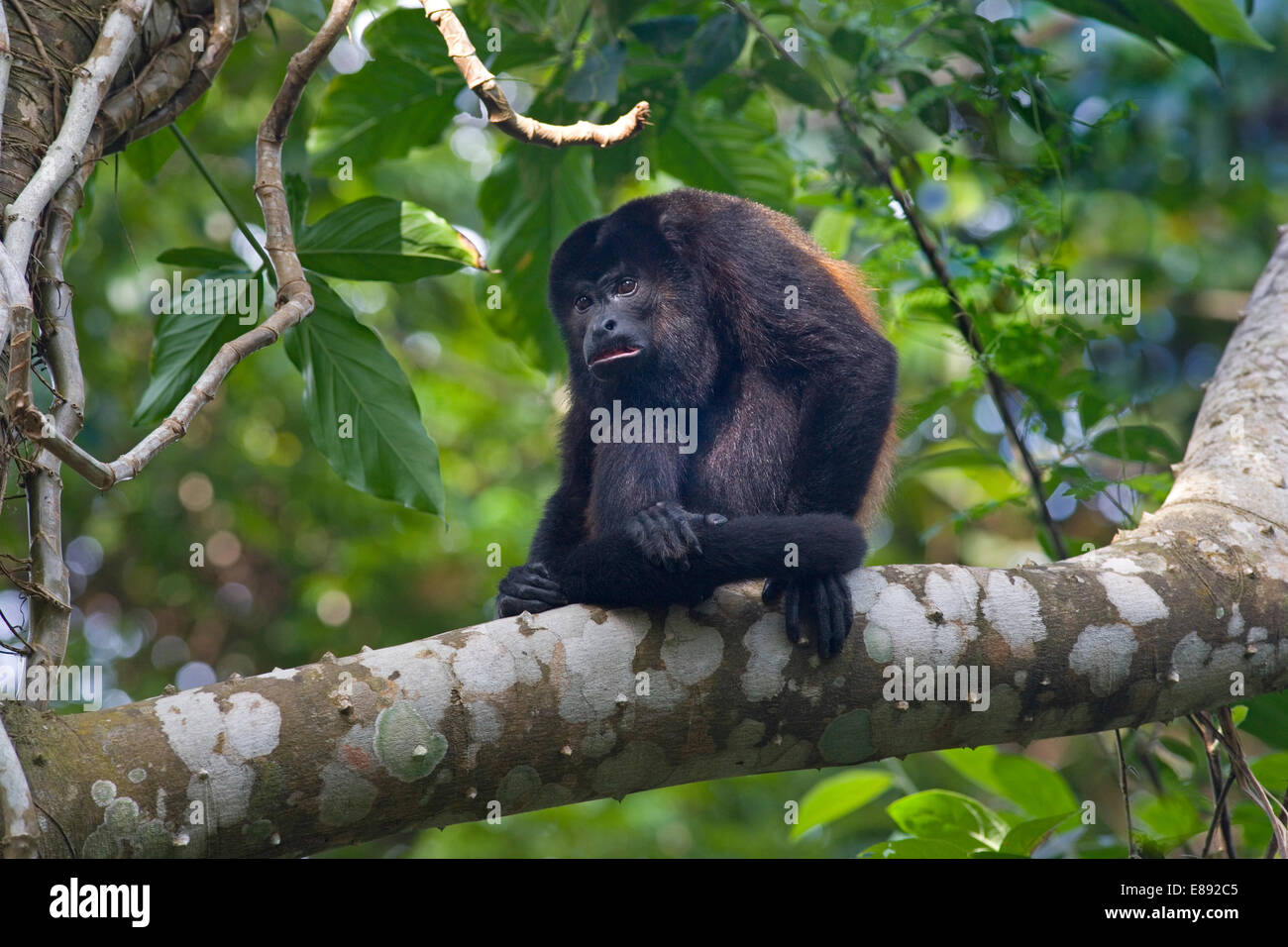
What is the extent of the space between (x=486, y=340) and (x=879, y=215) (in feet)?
22.0

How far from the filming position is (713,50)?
157 inches

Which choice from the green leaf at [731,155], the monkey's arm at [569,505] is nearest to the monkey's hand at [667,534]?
the monkey's arm at [569,505]

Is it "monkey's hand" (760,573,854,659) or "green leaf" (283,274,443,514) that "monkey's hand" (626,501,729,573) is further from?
"green leaf" (283,274,443,514)

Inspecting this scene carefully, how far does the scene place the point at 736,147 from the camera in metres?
4.57

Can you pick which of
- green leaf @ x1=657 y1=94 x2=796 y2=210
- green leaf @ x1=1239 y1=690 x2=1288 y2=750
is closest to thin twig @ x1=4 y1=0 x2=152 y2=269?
green leaf @ x1=657 y1=94 x2=796 y2=210

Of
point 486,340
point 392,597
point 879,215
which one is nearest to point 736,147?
point 879,215

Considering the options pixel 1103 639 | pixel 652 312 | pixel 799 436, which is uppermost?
pixel 652 312

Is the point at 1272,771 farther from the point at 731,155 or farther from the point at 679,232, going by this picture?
the point at 731,155

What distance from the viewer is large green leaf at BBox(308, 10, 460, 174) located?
4.26m

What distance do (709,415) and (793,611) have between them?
126 cm

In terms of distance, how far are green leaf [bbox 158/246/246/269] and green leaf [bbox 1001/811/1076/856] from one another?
3.06 m

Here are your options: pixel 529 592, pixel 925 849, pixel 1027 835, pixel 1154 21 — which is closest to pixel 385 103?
pixel 529 592

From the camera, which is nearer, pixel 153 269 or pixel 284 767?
pixel 284 767
